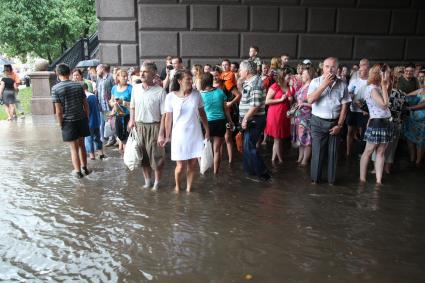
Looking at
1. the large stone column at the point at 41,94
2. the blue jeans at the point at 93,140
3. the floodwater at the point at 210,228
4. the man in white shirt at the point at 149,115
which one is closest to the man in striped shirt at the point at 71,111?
the floodwater at the point at 210,228

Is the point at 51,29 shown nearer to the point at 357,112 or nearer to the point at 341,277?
the point at 357,112

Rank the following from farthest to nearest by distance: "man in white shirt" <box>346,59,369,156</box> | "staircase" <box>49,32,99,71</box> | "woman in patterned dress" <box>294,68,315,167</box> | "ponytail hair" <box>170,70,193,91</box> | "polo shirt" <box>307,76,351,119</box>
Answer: "staircase" <box>49,32,99,71</box>, "man in white shirt" <box>346,59,369,156</box>, "woman in patterned dress" <box>294,68,315,167</box>, "polo shirt" <box>307,76,351,119</box>, "ponytail hair" <box>170,70,193,91</box>

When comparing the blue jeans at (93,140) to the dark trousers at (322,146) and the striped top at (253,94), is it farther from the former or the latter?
the dark trousers at (322,146)

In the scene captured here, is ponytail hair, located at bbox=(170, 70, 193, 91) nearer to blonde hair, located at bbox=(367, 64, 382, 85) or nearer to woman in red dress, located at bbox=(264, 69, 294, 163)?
woman in red dress, located at bbox=(264, 69, 294, 163)

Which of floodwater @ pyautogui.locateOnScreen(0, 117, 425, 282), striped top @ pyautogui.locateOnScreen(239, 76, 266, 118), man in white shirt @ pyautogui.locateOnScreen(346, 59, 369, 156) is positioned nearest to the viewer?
floodwater @ pyautogui.locateOnScreen(0, 117, 425, 282)

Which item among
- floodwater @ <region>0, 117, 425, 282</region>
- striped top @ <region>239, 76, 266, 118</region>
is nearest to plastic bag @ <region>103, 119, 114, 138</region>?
floodwater @ <region>0, 117, 425, 282</region>

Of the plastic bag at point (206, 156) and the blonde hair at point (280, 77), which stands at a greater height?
the blonde hair at point (280, 77)

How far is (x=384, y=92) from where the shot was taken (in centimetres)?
618

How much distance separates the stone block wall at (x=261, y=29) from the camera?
35.8 feet

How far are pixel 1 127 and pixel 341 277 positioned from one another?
10594 millimetres

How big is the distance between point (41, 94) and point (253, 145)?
962 centimetres

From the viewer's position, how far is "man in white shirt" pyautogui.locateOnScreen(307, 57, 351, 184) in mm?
6008

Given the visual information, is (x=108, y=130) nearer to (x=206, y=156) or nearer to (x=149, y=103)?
(x=149, y=103)

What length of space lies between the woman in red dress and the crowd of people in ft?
0.06
